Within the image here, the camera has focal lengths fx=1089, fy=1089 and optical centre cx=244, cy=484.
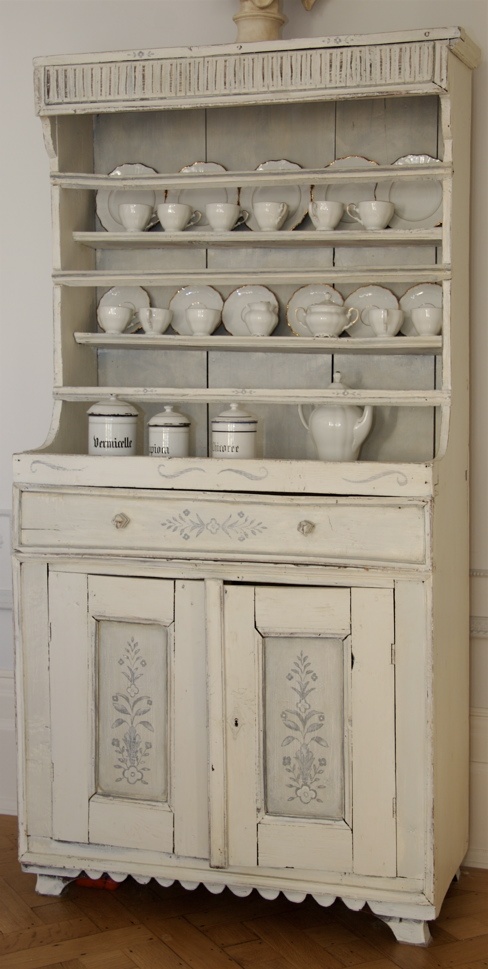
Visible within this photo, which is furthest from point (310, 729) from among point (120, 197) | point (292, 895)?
point (120, 197)

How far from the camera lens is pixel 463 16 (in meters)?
2.84

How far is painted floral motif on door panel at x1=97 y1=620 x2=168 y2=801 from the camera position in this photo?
264cm

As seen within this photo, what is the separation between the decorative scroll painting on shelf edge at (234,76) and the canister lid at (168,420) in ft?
2.50

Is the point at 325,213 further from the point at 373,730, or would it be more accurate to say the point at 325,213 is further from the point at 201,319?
the point at 373,730

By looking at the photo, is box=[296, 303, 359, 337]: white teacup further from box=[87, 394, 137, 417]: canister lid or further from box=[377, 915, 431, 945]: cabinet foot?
box=[377, 915, 431, 945]: cabinet foot

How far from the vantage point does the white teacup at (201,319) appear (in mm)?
2828

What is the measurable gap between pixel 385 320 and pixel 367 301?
226 mm

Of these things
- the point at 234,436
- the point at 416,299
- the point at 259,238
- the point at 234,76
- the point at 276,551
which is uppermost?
the point at 234,76

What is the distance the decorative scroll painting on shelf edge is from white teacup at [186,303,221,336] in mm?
508

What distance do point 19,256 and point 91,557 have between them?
3.54 ft

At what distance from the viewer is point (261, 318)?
2.80 meters

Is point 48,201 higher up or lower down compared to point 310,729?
higher up

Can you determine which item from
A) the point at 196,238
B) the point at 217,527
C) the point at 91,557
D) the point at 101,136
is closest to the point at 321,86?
the point at 196,238

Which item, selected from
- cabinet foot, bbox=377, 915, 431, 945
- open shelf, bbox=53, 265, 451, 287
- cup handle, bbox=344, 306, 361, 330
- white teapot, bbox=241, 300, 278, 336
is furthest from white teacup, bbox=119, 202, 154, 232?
cabinet foot, bbox=377, 915, 431, 945
